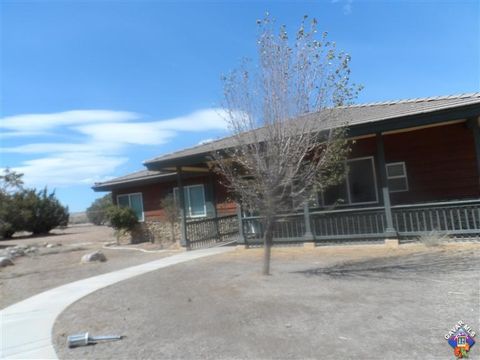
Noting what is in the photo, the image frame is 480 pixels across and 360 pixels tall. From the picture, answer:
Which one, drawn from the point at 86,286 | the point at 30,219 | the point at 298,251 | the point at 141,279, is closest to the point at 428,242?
the point at 298,251

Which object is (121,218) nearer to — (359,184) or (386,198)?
(359,184)

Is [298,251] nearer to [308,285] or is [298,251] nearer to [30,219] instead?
[308,285]

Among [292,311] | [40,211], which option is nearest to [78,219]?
[40,211]

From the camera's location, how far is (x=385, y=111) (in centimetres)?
1307

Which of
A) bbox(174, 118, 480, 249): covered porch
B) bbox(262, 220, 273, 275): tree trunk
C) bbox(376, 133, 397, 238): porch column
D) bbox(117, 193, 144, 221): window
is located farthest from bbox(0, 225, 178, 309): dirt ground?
bbox(376, 133, 397, 238): porch column

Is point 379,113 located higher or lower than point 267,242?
higher

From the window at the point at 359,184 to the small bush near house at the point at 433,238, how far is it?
3.09m

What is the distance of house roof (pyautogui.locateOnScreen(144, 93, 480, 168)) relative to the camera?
364 inches

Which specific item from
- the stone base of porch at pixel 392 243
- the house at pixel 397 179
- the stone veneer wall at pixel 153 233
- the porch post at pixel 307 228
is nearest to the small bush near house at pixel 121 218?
the stone veneer wall at pixel 153 233

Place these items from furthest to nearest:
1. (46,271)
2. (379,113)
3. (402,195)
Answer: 1. (402,195)
2. (46,271)
3. (379,113)

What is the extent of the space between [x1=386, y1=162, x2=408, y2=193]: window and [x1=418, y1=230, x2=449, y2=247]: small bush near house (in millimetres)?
2879

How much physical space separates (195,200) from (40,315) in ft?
42.4

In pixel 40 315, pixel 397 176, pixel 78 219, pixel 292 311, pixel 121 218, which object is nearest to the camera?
pixel 292 311

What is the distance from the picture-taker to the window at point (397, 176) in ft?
46.8
